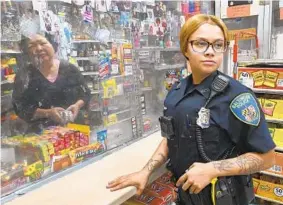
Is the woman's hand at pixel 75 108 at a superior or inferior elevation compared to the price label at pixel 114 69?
inferior

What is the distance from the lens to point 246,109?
43.0 inches

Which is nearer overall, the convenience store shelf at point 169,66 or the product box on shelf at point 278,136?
the convenience store shelf at point 169,66

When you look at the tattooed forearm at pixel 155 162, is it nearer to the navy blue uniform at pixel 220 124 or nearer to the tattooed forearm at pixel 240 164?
the navy blue uniform at pixel 220 124

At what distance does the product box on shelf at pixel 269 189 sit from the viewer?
8.76 ft

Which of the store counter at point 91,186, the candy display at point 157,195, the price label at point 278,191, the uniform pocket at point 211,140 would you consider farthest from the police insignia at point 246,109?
the price label at point 278,191

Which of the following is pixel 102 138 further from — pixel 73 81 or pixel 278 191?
pixel 278 191

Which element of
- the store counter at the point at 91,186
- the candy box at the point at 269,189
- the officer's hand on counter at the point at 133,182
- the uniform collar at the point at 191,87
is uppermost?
the uniform collar at the point at 191,87

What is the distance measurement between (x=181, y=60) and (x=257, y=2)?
984mm

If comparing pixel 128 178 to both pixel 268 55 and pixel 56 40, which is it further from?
pixel 268 55

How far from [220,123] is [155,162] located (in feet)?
1.33

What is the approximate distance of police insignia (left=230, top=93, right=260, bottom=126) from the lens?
108cm

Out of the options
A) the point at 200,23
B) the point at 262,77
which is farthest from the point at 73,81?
the point at 262,77

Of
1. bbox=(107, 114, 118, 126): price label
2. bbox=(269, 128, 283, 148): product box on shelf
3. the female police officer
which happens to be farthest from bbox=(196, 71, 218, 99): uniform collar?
bbox=(269, 128, 283, 148): product box on shelf

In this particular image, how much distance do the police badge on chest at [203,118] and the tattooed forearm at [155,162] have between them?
34 centimetres
